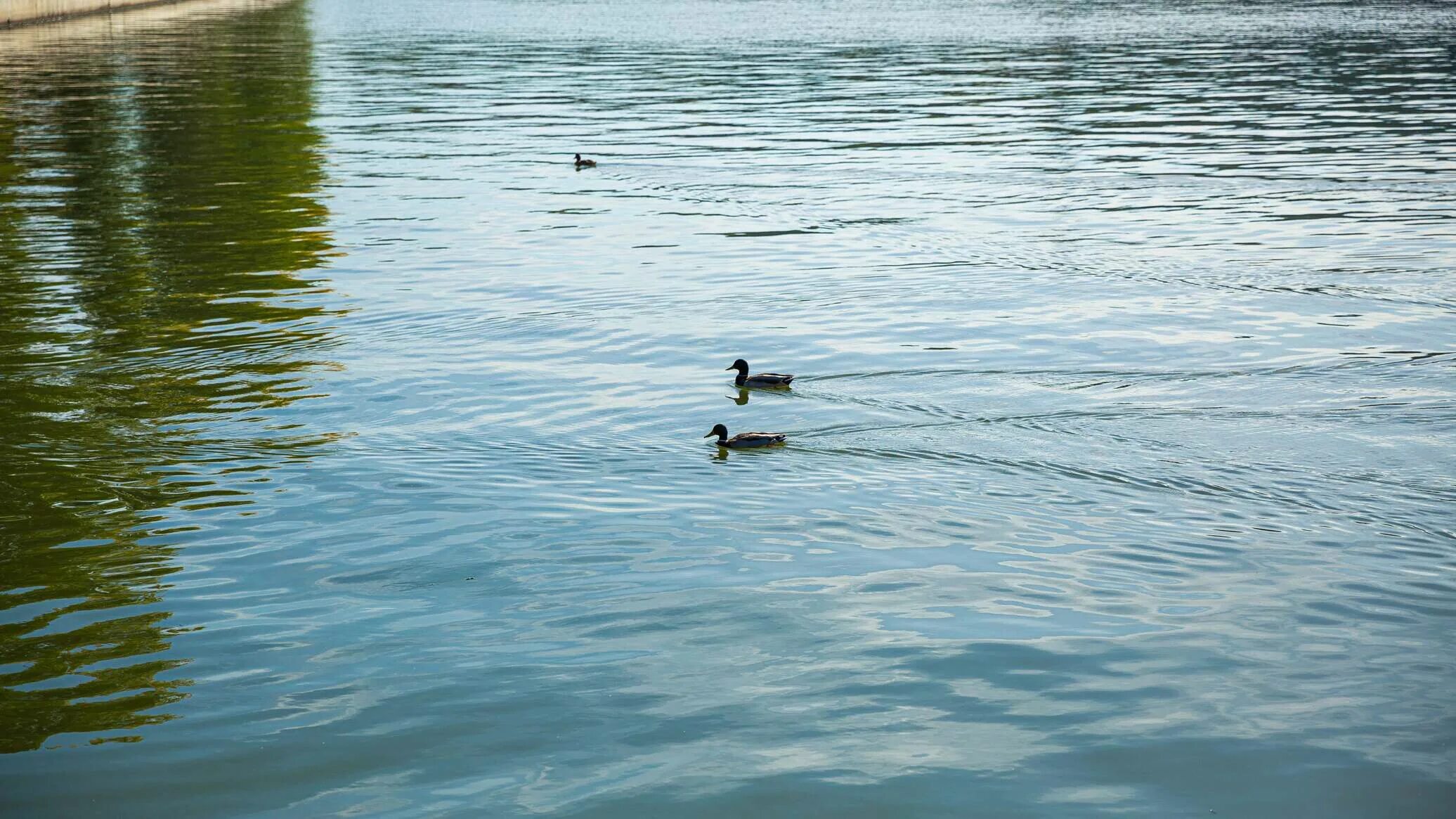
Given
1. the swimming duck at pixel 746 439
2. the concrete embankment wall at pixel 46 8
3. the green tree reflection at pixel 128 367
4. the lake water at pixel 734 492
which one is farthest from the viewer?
the concrete embankment wall at pixel 46 8

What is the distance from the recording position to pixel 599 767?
8.66 meters

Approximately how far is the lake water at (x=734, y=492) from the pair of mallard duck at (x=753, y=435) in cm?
Answer: 14

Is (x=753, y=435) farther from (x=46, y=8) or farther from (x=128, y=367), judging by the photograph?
(x=46, y=8)

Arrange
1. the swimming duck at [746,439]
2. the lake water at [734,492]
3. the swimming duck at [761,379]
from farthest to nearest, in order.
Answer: the swimming duck at [761,379]
the swimming duck at [746,439]
the lake water at [734,492]

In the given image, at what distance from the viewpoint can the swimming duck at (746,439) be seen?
46.8 feet

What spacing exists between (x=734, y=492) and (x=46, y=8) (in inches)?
3641

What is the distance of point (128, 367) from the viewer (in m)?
17.5

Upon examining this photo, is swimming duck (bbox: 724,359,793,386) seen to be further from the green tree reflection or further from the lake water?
the green tree reflection

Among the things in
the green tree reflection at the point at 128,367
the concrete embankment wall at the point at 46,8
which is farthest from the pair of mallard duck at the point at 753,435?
the concrete embankment wall at the point at 46,8

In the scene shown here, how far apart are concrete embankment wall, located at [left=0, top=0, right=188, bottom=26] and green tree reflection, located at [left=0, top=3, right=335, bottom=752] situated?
161 ft

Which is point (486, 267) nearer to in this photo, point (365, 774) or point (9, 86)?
point (365, 774)

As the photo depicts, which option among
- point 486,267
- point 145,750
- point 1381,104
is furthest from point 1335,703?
point 1381,104

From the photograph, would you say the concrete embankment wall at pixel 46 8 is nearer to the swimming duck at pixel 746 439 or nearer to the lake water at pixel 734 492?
the lake water at pixel 734 492

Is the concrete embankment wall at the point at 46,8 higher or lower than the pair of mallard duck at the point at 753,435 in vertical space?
higher
